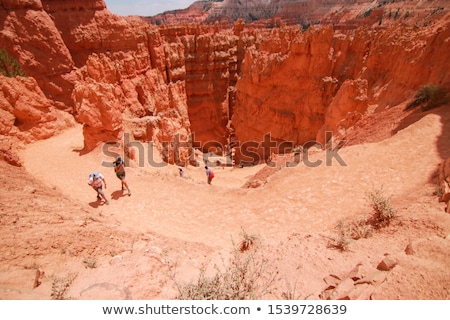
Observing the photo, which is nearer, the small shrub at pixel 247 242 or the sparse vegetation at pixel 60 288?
the sparse vegetation at pixel 60 288

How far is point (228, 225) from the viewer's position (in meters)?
6.55

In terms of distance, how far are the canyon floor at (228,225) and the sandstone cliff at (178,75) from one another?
7.86 feet

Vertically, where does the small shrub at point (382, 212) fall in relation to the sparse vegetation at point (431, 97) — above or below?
below

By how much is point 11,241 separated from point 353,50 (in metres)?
16.2

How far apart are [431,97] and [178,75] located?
18.8m

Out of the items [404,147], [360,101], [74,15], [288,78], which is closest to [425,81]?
[360,101]

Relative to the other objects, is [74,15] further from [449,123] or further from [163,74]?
[449,123]

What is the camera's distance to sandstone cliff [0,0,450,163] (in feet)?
35.6

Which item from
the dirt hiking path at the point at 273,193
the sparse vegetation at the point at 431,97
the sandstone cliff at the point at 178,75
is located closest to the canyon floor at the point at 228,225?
the dirt hiking path at the point at 273,193

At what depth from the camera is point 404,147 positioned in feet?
23.5

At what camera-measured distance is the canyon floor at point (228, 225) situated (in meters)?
3.12

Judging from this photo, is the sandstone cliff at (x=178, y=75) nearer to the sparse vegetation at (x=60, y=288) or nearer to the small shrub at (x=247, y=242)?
the small shrub at (x=247, y=242)

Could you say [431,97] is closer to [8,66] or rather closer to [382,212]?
[382,212]

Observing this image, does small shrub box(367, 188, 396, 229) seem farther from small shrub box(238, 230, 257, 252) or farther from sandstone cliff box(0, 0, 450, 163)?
sandstone cliff box(0, 0, 450, 163)
